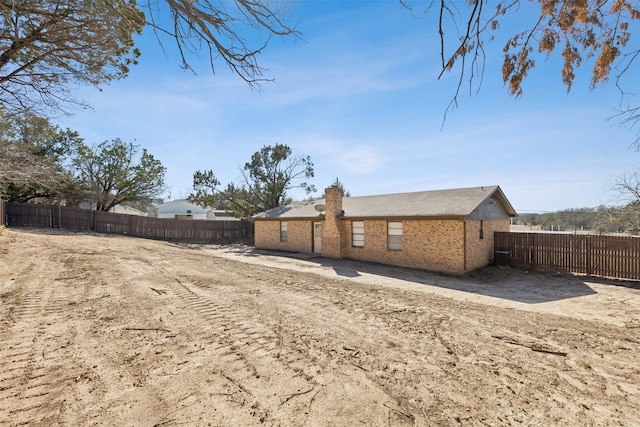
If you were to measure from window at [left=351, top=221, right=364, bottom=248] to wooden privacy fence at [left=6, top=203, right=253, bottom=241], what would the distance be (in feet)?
45.1

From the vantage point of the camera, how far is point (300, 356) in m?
4.19

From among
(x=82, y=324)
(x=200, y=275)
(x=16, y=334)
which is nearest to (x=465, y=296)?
(x=200, y=275)

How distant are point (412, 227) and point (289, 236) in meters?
8.81

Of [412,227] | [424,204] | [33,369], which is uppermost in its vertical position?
[424,204]

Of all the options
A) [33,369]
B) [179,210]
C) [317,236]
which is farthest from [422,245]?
[179,210]

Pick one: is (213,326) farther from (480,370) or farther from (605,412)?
(605,412)

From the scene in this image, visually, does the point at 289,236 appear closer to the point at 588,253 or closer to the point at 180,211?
the point at 588,253

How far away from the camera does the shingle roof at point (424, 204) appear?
12.8 metres

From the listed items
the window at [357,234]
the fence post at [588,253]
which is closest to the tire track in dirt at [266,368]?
the window at [357,234]

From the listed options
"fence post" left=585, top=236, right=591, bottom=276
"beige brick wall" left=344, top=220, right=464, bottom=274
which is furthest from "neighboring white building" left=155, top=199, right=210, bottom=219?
"fence post" left=585, top=236, right=591, bottom=276

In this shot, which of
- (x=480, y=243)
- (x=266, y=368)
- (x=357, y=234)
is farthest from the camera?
(x=357, y=234)

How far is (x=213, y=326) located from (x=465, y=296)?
7.08 meters

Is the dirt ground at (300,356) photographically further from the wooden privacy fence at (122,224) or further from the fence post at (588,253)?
the wooden privacy fence at (122,224)

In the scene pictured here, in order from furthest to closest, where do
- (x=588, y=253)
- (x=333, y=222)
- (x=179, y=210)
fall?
(x=179, y=210)
(x=333, y=222)
(x=588, y=253)
